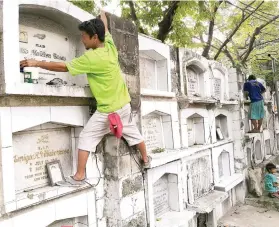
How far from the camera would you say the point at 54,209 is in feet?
11.4

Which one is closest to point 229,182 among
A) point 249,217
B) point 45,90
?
point 249,217

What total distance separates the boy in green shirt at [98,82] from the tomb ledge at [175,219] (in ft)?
7.52

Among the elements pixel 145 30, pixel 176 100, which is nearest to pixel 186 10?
pixel 145 30

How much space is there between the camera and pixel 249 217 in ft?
25.1

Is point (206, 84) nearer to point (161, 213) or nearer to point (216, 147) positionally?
point (216, 147)

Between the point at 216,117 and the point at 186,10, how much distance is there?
337 centimetres

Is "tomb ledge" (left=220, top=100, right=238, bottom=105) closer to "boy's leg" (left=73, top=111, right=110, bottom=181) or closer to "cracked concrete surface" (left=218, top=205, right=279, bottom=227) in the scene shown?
"cracked concrete surface" (left=218, top=205, right=279, bottom=227)

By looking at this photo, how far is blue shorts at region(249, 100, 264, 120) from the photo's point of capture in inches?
379

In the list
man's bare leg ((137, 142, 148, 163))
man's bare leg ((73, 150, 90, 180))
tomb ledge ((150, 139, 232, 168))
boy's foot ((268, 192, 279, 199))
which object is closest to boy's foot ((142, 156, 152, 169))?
man's bare leg ((137, 142, 148, 163))

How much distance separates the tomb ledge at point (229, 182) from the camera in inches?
294

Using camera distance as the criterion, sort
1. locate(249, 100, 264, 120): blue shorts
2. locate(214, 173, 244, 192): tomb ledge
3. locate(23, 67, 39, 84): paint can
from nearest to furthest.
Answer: locate(23, 67, 39, 84): paint can → locate(214, 173, 244, 192): tomb ledge → locate(249, 100, 264, 120): blue shorts

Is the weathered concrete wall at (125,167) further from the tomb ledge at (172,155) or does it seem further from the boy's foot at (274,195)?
the boy's foot at (274,195)

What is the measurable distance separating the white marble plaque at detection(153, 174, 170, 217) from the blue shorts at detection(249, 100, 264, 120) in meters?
5.21

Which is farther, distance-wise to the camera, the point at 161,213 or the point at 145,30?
the point at 145,30
